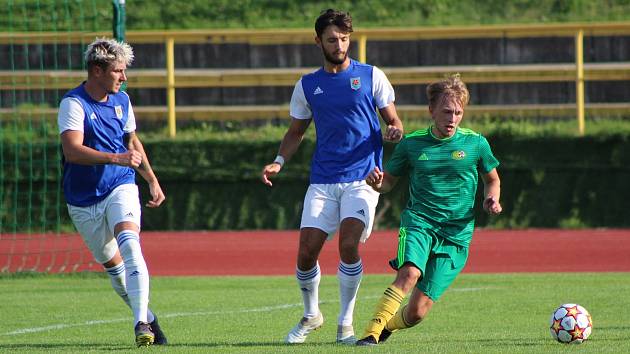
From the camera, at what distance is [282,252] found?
55.8 ft

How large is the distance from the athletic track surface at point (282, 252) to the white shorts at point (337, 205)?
21.9 feet

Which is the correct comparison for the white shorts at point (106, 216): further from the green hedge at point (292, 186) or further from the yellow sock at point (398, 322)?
the green hedge at point (292, 186)

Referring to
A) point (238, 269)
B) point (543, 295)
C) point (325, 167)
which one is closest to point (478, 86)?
point (238, 269)

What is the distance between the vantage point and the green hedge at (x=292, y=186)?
18.9 meters

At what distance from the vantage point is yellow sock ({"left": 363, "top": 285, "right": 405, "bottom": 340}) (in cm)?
771

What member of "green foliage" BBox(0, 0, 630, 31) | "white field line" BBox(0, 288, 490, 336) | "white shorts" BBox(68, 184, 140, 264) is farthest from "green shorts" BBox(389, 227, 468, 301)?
"green foliage" BBox(0, 0, 630, 31)

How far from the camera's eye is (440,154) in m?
7.95

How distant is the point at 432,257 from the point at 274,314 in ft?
9.59

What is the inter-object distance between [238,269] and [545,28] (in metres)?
6.74

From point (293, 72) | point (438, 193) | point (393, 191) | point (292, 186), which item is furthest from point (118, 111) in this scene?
point (293, 72)

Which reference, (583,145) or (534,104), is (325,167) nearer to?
(583,145)

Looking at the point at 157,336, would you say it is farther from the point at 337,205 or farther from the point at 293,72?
the point at 293,72

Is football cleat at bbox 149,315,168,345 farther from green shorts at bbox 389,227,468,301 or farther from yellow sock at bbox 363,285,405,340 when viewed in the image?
green shorts at bbox 389,227,468,301

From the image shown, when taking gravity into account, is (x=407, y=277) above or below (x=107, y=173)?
below
